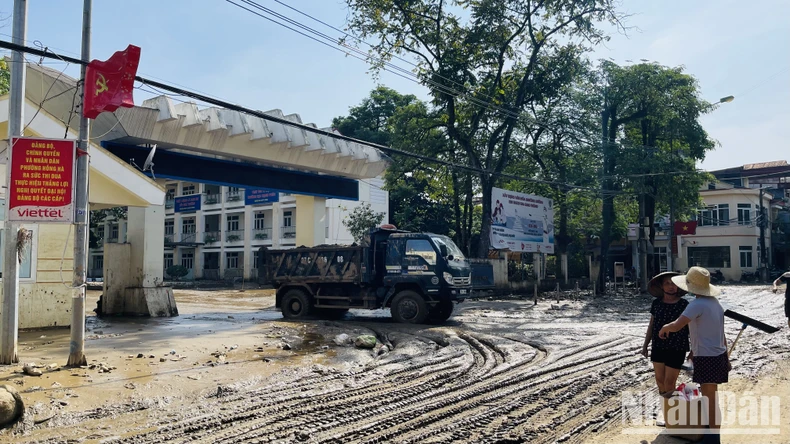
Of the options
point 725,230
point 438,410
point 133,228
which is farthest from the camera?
point 725,230

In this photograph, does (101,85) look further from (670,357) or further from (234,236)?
(234,236)

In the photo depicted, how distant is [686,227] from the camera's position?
48.4 m

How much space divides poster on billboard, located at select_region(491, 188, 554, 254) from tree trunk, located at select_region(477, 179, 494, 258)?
31 centimetres

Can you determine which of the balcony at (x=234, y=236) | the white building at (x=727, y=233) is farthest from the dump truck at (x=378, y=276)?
the white building at (x=727, y=233)

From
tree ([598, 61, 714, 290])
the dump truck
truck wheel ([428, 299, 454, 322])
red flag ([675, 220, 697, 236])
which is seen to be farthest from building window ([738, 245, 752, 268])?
truck wheel ([428, 299, 454, 322])

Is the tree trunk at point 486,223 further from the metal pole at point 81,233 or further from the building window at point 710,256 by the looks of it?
the building window at point 710,256

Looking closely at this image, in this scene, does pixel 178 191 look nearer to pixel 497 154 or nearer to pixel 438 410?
pixel 497 154

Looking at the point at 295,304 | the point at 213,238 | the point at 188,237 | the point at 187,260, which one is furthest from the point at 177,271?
the point at 295,304

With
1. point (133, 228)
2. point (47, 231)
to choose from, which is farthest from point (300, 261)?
point (47, 231)

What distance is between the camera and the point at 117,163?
14633mm

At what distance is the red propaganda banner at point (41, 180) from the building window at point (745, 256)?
5233 cm

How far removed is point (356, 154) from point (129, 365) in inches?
626

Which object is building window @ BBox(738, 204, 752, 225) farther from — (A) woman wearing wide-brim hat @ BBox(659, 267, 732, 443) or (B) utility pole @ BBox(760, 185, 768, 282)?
(A) woman wearing wide-brim hat @ BBox(659, 267, 732, 443)

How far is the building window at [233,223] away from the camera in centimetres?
5200
